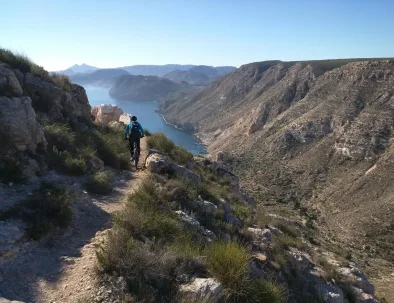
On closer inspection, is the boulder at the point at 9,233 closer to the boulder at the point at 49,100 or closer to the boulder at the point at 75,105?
the boulder at the point at 49,100

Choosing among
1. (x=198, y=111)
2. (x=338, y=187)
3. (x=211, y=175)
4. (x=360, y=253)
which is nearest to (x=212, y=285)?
(x=211, y=175)

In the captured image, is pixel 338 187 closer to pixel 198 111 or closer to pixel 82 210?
pixel 82 210

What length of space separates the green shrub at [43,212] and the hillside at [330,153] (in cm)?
2659

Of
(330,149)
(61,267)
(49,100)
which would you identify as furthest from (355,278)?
(330,149)

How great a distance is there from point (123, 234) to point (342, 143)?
51376 millimetres

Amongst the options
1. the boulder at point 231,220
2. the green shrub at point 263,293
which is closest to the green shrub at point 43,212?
the green shrub at point 263,293

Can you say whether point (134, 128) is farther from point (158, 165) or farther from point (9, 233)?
point (9, 233)

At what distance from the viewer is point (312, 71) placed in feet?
257

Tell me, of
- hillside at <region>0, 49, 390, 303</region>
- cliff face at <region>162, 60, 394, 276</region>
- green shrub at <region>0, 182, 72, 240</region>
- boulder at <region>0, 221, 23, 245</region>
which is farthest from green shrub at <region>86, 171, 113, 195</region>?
cliff face at <region>162, 60, 394, 276</region>

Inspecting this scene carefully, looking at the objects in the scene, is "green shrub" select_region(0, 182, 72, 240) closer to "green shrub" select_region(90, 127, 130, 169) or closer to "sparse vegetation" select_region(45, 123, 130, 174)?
"sparse vegetation" select_region(45, 123, 130, 174)

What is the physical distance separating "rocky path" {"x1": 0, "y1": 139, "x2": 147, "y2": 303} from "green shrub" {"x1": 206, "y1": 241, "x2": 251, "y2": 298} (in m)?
1.79

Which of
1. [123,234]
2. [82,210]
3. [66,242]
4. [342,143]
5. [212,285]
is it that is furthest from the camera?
[342,143]

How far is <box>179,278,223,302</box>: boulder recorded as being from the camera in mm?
4832

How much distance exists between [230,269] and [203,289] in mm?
614
